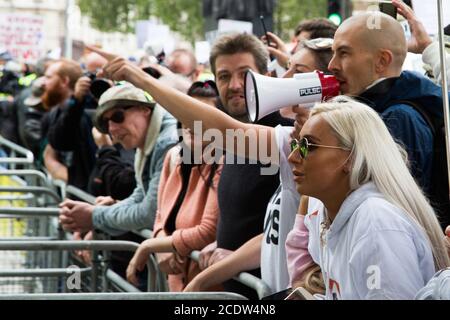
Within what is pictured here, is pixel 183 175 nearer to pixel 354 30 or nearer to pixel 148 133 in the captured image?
pixel 148 133

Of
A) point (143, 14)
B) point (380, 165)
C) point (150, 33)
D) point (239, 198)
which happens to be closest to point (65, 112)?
point (150, 33)

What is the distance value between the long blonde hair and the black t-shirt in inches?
58.0

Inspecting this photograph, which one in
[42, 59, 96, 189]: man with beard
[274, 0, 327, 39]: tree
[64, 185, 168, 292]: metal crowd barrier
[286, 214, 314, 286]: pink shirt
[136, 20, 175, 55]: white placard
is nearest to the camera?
[286, 214, 314, 286]: pink shirt

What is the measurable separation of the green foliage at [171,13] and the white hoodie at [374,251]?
113 ft

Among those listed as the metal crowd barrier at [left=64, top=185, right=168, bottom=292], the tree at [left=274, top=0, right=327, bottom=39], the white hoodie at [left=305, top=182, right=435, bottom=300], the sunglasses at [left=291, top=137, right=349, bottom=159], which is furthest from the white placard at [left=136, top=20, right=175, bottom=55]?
the tree at [left=274, top=0, right=327, bottom=39]

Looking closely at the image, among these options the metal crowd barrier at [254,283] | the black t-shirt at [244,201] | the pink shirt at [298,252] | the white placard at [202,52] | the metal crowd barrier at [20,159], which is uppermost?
the white placard at [202,52]

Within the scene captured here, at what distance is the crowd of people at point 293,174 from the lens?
3.43 metres

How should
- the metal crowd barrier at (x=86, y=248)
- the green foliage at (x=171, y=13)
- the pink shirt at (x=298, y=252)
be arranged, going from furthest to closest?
the green foliage at (x=171, y=13)
the metal crowd barrier at (x=86, y=248)
the pink shirt at (x=298, y=252)

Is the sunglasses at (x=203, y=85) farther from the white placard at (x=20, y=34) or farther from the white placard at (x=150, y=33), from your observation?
the white placard at (x=20, y=34)

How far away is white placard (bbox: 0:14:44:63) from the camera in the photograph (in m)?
16.9

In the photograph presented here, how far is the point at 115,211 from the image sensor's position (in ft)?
21.7

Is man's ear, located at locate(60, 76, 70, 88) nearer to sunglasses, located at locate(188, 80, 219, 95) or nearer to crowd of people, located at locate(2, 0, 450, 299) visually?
crowd of people, located at locate(2, 0, 450, 299)

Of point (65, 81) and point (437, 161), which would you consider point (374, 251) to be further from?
point (65, 81)

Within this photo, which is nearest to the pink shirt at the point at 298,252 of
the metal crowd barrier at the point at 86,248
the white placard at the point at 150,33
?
the metal crowd barrier at the point at 86,248
